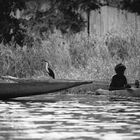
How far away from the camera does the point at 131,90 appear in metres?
20.3

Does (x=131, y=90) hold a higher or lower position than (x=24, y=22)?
lower

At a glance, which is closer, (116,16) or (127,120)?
(127,120)

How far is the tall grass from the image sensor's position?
79.8 feet

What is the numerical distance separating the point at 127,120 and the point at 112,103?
Answer: 15.9 ft

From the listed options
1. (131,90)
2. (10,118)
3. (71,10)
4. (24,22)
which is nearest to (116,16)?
(71,10)

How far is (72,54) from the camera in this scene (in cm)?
2611

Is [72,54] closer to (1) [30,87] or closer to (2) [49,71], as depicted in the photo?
(2) [49,71]

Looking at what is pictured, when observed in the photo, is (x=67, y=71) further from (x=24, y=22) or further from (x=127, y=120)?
(x=127, y=120)

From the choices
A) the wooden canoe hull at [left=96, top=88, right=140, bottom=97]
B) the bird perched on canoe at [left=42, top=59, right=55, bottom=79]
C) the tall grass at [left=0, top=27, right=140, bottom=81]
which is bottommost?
the wooden canoe hull at [left=96, top=88, right=140, bottom=97]

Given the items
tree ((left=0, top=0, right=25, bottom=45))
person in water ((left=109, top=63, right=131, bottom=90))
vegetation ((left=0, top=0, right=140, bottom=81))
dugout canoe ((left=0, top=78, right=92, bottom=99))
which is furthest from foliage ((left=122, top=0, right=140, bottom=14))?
dugout canoe ((left=0, top=78, right=92, bottom=99))

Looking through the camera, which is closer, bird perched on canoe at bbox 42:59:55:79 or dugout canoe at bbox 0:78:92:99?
dugout canoe at bbox 0:78:92:99

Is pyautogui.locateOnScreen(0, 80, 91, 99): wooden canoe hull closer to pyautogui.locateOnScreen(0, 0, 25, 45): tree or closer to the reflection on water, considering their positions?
the reflection on water

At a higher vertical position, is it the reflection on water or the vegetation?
the vegetation

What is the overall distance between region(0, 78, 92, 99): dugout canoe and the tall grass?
11.2ft
